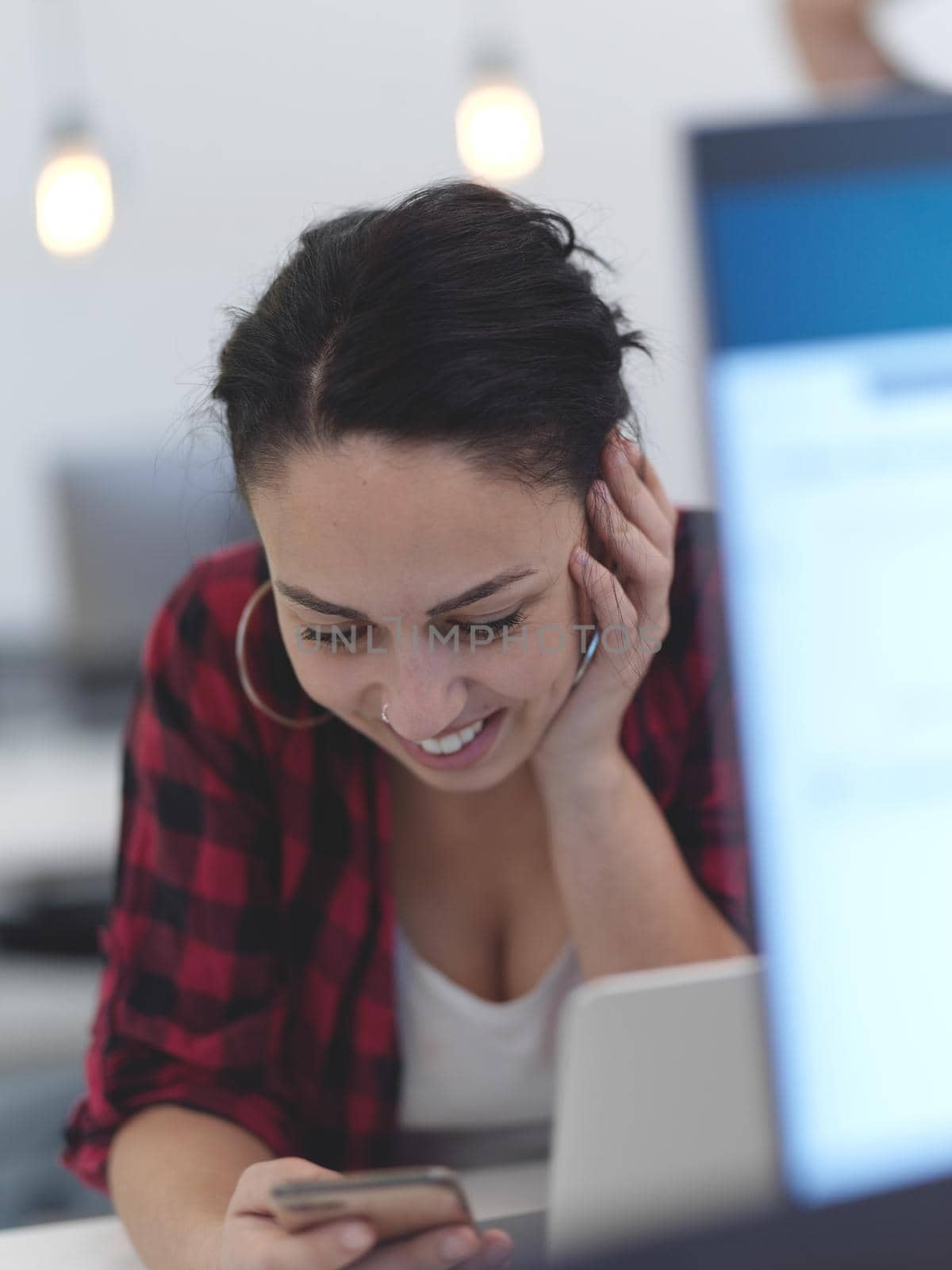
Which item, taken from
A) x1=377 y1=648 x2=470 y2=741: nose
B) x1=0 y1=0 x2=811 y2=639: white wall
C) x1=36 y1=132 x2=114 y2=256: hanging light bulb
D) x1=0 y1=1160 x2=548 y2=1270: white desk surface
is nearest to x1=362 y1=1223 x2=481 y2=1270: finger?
x1=0 y1=1160 x2=548 y2=1270: white desk surface

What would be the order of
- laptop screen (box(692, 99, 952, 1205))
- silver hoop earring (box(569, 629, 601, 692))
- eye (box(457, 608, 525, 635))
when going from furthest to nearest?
silver hoop earring (box(569, 629, 601, 692))
eye (box(457, 608, 525, 635))
laptop screen (box(692, 99, 952, 1205))

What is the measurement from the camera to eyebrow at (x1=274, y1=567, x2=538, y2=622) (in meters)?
0.66

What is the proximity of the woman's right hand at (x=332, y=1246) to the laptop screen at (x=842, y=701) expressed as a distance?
0.59ft

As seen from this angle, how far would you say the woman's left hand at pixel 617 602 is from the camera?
2.48 feet

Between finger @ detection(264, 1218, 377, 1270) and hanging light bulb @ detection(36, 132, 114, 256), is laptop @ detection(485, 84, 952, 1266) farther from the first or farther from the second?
hanging light bulb @ detection(36, 132, 114, 256)

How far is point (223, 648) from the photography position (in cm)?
Answer: 89

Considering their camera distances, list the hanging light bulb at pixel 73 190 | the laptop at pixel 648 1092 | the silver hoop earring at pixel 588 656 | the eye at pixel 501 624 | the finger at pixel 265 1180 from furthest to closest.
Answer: the hanging light bulb at pixel 73 190, the silver hoop earring at pixel 588 656, the eye at pixel 501 624, the finger at pixel 265 1180, the laptop at pixel 648 1092

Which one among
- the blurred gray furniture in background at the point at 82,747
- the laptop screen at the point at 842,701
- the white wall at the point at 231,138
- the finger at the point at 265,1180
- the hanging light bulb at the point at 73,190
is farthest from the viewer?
the white wall at the point at 231,138

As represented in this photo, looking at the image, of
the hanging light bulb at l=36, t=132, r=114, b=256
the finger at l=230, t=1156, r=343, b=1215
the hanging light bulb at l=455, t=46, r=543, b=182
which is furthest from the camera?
the hanging light bulb at l=455, t=46, r=543, b=182

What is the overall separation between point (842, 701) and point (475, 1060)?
0.61 m

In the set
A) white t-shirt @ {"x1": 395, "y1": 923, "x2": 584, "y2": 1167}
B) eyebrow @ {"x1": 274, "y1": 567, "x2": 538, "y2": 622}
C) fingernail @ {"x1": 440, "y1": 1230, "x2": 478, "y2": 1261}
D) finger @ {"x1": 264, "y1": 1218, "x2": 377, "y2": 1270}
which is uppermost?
eyebrow @ {"x1": 274, "y1": 567, "x2": 538, "y2": 622}

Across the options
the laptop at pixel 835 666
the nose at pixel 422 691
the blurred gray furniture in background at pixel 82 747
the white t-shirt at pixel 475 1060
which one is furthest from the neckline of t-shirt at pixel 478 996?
the blurred gray furniture in background at pixel 82 747

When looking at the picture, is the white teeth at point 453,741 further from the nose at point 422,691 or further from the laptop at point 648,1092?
the laptop at point 648,1092

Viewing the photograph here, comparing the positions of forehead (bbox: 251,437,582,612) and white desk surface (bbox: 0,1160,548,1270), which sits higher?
forehead (bbox: 251,437,582,612)
